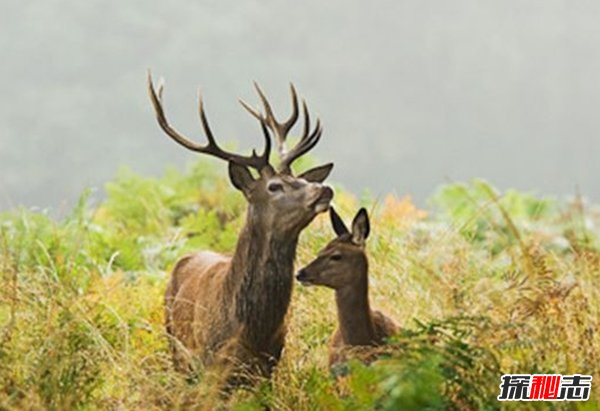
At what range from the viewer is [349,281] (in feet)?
22.7

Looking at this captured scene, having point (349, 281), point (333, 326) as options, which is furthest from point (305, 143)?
→ point (333, 326)

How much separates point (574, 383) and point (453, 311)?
233 cm

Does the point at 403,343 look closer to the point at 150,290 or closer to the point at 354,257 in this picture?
the point at 354,257

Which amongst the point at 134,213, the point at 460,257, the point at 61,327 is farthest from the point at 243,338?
the point at 134,213

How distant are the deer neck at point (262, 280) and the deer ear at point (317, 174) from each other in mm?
404

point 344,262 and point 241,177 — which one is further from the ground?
point 241,177

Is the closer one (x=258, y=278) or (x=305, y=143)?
(x=258, y=278)

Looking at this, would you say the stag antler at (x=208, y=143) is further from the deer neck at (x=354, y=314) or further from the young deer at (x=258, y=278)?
the deer neck at (x=354, y=314)

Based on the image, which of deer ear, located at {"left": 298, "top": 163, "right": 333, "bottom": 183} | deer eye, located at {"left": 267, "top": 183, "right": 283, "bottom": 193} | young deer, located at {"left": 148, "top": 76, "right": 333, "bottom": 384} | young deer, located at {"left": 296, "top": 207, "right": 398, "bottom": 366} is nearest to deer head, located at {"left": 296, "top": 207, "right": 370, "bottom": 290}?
young deer, located at {"left": 296, "top": 207, "right": 398, "bottom": 366}

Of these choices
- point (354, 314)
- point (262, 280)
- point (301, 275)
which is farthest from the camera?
point (354, 314)

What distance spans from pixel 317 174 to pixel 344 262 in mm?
441

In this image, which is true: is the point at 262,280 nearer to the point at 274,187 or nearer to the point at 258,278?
the point at 258,278

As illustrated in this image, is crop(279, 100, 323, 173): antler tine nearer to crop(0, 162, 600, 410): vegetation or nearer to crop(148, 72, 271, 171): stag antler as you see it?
crop(148, 72, 271, 171): stag antler

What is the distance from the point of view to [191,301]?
23.2ft
